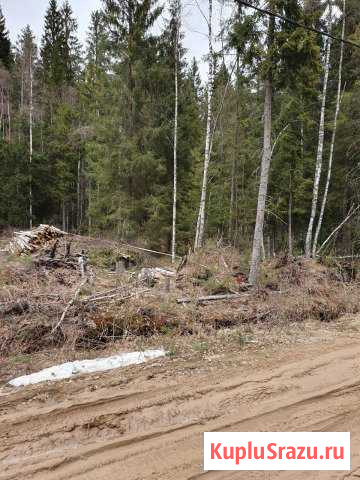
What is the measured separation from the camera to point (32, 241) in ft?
42.0

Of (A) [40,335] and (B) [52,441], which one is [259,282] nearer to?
(A) [40,335]

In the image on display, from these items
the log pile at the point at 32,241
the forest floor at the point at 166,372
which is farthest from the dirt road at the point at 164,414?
the log pile at the point at 32,241

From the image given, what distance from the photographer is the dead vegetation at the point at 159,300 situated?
5293 mm

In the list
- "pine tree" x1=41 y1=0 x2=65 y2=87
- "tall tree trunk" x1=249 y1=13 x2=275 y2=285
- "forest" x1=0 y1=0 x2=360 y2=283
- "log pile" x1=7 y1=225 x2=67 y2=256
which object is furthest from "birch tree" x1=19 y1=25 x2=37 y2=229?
"tall tree trunk" x1=249 y1=13 x2=275 y2=285

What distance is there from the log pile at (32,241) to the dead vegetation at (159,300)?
2403 millimetres

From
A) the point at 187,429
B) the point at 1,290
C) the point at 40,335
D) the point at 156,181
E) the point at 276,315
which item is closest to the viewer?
the point at 187,429

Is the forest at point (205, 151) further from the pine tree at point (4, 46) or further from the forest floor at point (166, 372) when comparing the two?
the pine tree at point (4, 46)

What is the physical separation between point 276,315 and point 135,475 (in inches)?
182

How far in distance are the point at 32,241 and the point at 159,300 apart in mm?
8218

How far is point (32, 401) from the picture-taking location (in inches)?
146

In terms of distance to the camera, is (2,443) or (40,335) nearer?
(2,443)

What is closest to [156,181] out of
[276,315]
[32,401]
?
[276,315]

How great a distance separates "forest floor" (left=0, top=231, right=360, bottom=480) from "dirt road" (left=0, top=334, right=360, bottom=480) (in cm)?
1

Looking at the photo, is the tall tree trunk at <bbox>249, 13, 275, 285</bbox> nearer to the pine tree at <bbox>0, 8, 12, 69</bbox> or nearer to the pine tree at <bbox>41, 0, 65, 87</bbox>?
the pine tree at <bbox>41, 0, 65, 87</bbox>
